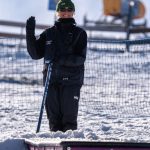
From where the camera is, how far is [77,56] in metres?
9.53

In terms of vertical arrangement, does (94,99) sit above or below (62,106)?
below

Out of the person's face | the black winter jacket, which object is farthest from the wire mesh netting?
the person's face

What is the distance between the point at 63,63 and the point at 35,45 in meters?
0.42

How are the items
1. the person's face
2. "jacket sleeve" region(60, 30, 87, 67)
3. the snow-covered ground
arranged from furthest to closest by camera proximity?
the snow-covered ground < the person's face < "jacket sleeve" region(60, 30, 87, 67)

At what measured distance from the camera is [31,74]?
18531 millimetres

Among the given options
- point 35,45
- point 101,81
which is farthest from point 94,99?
point 35,45

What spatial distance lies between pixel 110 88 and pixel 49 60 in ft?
21.6

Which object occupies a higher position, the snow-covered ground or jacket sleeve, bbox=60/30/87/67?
jacket sleeve, bbox=60/30/87/67

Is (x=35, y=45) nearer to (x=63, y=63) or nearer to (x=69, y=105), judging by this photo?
(x=63, y=63)

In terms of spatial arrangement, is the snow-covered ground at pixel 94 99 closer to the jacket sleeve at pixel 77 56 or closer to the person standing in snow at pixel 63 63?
the person standing in snow at pixel 63 63

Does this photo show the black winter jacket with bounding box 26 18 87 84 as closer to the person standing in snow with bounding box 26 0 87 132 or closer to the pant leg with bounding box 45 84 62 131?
the person standing in snow with bounding box 26 0 87 132

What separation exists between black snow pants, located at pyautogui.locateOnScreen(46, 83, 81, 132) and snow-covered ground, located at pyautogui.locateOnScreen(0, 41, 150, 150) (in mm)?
274

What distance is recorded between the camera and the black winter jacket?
9.52 m

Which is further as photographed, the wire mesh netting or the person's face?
the wire mesh netting
